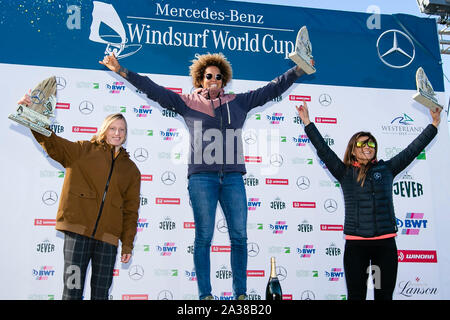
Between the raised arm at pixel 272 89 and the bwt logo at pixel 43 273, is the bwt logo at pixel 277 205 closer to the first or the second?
the raised arm at pixel 272 89

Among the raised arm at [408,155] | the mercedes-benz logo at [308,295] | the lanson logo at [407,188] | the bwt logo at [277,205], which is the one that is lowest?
the mercedes-benz logo at [308,295]

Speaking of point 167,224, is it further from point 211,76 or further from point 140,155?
point 211,76

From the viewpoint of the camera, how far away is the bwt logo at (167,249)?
4062 millimetres

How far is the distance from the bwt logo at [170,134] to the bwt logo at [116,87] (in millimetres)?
663

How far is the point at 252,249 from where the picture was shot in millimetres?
4195

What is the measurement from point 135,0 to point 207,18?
85 centimetres

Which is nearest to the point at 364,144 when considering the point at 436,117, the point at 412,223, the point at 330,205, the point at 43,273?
the point at 436,117

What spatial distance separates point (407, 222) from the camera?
14.8 feet

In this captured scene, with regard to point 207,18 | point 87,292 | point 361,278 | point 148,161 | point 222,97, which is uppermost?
point 207,18

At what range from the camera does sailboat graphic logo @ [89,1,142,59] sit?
4.36 meters

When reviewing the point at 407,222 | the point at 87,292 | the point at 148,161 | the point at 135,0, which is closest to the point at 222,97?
the point at 148,161

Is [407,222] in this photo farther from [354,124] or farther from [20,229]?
[20,229]

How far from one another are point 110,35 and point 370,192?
3229 mm

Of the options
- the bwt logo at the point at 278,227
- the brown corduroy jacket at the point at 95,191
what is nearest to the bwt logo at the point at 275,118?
the bwt logo at the point at 278,227
